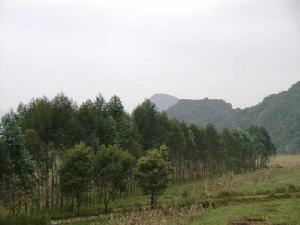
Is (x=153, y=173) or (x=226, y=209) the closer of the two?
(x=226, y=209)

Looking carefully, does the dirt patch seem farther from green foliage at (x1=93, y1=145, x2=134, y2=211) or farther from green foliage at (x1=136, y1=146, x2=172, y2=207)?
green foliage at (x1=93, y1=145, x2=134, y2=211)

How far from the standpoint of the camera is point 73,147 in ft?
204

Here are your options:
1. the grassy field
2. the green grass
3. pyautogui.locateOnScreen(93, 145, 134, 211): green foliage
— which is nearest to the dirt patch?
the grassy field

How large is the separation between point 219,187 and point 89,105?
24213mm

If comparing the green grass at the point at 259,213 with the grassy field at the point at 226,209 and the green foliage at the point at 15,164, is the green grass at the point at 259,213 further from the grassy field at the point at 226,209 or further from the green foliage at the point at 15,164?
the green foliage at the point at 15,164

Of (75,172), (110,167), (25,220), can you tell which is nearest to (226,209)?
(110,167)

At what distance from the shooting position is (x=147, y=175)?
55.9 m

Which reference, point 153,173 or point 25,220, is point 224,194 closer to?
point 153,173

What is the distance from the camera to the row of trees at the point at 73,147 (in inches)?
1966

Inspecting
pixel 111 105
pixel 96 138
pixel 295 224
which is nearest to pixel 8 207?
pixel 96 138

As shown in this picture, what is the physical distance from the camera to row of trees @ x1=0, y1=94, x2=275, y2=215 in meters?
49.9

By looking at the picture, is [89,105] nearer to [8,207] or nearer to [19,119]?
[19,119]

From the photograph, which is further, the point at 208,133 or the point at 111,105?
the point at 208,133

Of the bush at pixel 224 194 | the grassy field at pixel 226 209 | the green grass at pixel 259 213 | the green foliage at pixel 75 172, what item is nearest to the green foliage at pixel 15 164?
the green foliage at pixel 75 172
